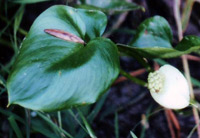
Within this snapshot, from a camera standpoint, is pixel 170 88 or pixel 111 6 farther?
pixel 111 6

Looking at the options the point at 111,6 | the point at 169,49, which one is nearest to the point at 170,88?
the point at 169,49

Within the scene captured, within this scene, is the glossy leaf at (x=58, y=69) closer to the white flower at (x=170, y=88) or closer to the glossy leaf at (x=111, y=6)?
the white flower at (x=170, y=88)

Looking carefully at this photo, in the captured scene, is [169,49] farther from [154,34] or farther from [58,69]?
[58,69]

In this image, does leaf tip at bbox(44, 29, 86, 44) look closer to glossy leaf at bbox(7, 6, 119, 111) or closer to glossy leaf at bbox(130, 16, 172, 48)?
glossy leaf at bbox(7, 6, 119, 111)

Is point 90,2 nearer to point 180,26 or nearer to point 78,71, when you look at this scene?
point 180,26

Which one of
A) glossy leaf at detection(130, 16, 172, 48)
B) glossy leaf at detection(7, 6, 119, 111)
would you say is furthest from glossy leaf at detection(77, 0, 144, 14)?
glossy leaf at detection(7, 6, 119, 111)

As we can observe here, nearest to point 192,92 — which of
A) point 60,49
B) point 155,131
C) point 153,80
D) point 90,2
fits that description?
point 155,131
